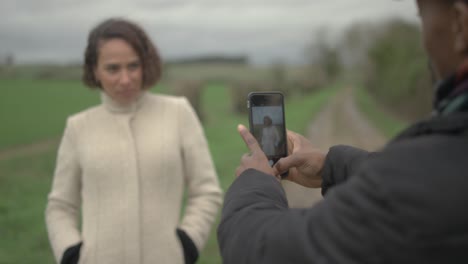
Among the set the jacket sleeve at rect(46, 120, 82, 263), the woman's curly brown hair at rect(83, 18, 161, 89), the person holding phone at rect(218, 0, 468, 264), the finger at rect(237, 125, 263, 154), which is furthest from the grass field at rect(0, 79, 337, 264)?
the person holding phone at rect(218, 0, 468, 264)

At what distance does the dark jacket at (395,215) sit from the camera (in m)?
0.95

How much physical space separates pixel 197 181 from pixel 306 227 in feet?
6.65

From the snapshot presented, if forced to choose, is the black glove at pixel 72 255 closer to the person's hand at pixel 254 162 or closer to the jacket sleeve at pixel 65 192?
the jacket sleeve at pixel 65 192

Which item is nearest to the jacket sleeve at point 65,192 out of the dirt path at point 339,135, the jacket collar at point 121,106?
the jacket collar at point 121,106

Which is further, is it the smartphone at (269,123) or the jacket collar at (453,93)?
the smartphone at (269,123)

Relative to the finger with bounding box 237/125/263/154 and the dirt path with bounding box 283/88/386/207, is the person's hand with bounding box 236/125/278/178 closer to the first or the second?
the finger with bounding box 237/125/263/154

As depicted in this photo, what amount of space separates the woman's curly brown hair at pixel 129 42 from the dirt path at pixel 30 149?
11.9m

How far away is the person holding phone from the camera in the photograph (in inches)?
37.7

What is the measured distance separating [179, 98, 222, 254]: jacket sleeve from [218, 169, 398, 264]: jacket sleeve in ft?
5.52

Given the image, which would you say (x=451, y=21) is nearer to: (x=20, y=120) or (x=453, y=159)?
(x=453, y=159)

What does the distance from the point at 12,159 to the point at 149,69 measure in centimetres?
1182

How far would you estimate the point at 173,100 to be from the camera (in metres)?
3.11

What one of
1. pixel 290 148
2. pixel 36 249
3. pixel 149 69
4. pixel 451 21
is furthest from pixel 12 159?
pixel 451 21

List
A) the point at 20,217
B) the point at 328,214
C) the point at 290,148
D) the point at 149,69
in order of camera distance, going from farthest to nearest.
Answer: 1. the point at 20,217
2. the point at 149,69
3. the point at 290,148
4. the point at 328,214
